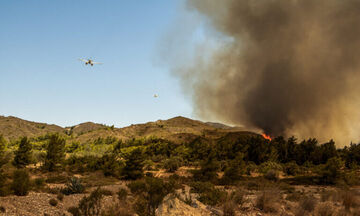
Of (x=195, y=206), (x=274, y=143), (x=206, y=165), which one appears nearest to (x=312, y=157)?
(x=274, y=143)

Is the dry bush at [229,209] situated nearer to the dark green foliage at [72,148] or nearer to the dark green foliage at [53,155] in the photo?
the dark green foliage at [53,155]

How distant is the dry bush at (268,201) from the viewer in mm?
10703

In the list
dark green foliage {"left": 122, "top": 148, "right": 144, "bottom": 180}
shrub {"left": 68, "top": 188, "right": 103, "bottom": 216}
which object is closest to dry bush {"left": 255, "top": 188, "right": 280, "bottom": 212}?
shrub {"left": 68, "top": 188, "right": 103, "bottom": 216}

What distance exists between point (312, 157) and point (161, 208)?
162ft

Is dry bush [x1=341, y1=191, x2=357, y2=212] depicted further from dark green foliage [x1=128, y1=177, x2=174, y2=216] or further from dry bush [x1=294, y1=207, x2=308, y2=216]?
dark green foliage [x1=128, y1=177, x2=174, y2=216]

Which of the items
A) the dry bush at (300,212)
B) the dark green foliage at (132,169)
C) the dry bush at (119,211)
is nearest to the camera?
the dry bush at (119,211)

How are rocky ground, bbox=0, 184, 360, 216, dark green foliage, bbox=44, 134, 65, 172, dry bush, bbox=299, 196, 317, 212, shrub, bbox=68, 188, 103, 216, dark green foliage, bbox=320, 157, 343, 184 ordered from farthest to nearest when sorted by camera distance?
1. dark green foliage, bbox=44, 134, 65, 172
2. dark green foliage, bbox=320, 157, 343, 184
3. dry bush, bbox=299, 196, 317, 212
4. shrub, bbox=68, 188, 103, 216
5. rocky ground, bbox=0, 184, 360, 216

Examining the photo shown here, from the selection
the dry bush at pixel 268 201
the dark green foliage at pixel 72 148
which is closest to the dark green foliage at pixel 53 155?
the dry bush at pixel 268 201

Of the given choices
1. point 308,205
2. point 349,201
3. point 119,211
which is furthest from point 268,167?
point 119,211

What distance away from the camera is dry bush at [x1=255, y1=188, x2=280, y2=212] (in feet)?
35.1

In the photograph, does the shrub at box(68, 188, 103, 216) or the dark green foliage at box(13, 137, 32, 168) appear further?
the dark green foliage at box(13, 137, 32, 168)

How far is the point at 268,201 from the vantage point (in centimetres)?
1087

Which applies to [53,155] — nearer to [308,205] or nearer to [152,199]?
[152,199]

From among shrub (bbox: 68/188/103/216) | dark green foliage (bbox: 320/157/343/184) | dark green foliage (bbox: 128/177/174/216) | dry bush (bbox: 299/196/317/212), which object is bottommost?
shrub (bbox: 68/188/103/216)
